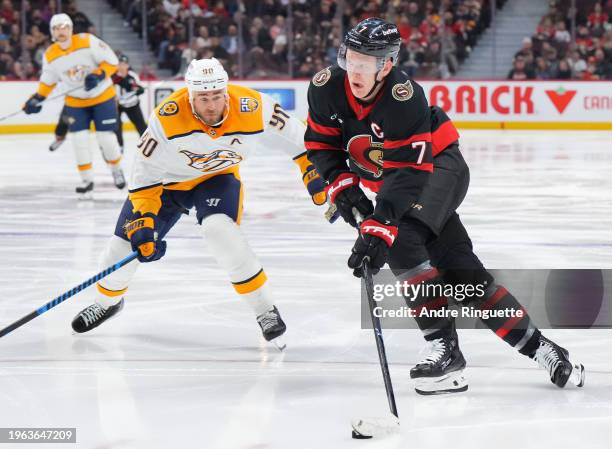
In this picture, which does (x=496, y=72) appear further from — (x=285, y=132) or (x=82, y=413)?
(x=82, y=413)

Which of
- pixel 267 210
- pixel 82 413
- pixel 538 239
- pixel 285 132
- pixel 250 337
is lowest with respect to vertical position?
pixel 267 210

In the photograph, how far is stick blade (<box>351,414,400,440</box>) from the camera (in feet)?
9.68

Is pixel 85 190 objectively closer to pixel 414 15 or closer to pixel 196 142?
pixel 196 142

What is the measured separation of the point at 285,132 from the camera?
4.14 metres

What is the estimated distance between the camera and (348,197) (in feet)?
11.2

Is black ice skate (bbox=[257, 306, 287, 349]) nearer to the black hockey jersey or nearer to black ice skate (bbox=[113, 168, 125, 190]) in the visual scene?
the black hockey jersey

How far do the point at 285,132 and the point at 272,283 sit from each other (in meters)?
1.20

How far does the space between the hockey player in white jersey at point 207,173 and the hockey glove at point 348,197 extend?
1.99 ft

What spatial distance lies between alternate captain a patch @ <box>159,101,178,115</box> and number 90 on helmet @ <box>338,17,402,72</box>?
841 mm

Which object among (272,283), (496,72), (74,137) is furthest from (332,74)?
(496,72)

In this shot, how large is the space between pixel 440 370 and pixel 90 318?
1.53m

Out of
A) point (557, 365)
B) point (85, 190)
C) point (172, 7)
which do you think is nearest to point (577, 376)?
point (557, 365)

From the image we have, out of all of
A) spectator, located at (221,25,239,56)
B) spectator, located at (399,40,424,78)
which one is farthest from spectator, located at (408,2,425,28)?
spectator, located at (221,25,239,56)

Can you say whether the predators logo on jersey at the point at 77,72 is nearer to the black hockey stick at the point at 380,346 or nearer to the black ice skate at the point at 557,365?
the black hockey stick at the point at 380,346
